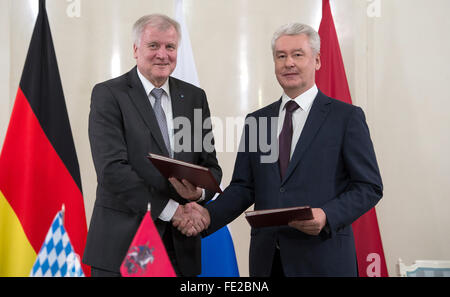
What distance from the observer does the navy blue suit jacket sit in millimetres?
2385

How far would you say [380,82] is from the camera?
4.21 m

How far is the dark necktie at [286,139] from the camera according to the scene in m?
2.52

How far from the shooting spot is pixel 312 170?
2.43 metres

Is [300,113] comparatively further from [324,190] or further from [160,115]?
[160,115]

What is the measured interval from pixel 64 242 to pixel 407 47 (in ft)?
11.7

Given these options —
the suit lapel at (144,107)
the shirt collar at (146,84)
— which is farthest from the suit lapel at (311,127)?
the shirt collar at (146,84)

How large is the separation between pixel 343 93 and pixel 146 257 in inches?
110

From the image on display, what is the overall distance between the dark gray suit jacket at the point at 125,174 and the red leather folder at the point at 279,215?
0.56 metres

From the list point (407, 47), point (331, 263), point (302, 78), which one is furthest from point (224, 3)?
point (331, 263)

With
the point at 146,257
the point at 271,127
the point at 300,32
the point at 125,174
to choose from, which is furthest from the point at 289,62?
the point at 146,257

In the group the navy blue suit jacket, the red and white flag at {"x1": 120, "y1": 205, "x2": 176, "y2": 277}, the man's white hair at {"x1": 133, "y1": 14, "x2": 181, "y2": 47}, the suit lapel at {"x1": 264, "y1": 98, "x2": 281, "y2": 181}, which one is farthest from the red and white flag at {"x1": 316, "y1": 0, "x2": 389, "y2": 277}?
the red and white flag at {"x1": 120, "y1": 205, "x2": 176, "y2": 277}

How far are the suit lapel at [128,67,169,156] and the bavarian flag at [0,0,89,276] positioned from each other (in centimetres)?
119

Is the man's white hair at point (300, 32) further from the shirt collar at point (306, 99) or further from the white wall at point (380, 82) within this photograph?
the white wall at point (380, 82)
